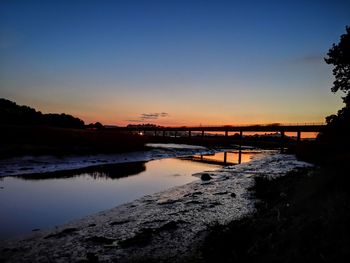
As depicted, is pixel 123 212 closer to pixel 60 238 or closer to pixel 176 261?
pixel 60 238

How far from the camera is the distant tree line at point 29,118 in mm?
63688

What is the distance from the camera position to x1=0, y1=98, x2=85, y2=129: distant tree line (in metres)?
63.7

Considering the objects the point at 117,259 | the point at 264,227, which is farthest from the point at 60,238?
the point at 264,227

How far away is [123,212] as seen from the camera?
13195 mm

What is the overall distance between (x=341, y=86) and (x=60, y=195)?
20.8 m

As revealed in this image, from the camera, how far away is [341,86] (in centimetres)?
1881

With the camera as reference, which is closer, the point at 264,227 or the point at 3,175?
the point at 264,227

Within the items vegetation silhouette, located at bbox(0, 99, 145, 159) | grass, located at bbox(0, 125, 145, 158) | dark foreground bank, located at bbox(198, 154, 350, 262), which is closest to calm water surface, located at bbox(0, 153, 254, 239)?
dark foreground bank, located at bbox(198, 154, 350, 262)

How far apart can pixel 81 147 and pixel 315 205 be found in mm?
39836

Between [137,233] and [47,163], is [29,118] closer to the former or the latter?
[47,163]

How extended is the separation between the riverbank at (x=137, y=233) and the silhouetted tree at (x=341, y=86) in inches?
254

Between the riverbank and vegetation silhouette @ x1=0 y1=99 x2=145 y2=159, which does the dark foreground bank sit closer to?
the riverbank

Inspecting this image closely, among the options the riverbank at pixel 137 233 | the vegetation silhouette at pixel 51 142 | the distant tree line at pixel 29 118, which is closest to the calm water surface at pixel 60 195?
the riverbank at pixel 137 233

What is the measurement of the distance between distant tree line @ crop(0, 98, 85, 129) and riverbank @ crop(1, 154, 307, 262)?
60651 millimetres
